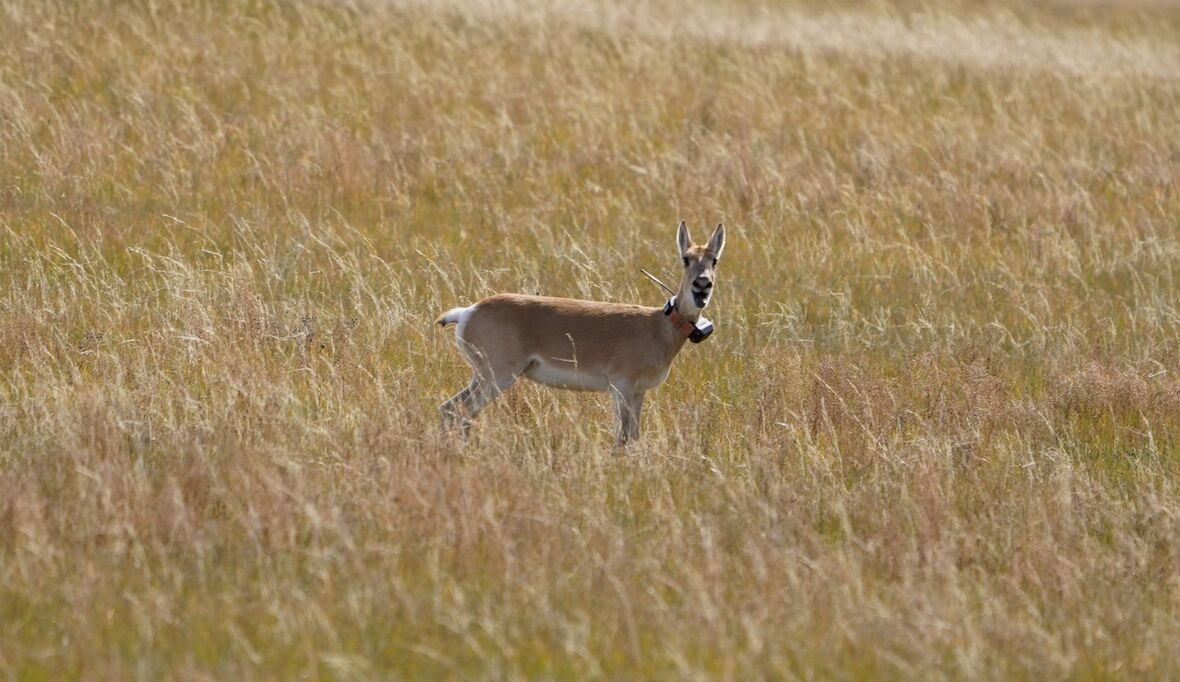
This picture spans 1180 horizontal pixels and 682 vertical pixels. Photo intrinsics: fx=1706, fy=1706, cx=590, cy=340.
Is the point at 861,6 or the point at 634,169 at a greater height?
the point at 634,169

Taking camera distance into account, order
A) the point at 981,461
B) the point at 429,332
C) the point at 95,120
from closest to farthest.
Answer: the point at 981,461 → the point at 429,332 → the point at 95,120

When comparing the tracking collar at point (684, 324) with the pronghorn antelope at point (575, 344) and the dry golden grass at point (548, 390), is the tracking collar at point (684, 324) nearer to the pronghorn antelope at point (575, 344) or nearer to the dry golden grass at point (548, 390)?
the pronghorn antelope at point (575, 344)

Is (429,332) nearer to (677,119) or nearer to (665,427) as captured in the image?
(665,427)

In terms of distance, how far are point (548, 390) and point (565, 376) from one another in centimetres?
67

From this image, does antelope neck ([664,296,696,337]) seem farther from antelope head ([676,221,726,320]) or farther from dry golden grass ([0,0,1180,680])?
dry golden grass ([0,0,1180,680])

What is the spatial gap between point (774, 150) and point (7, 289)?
7.12 meters

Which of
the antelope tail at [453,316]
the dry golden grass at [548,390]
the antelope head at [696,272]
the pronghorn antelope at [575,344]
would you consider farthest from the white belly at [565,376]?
the antelope head at [696,272]

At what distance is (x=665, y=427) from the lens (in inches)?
341

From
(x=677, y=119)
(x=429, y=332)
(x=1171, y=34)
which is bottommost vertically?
(x=1171, y=34)

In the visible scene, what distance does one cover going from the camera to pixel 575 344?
8.44 metres

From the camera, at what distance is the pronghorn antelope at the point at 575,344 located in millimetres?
8383

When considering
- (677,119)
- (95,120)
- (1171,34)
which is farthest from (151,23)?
(1171,34)

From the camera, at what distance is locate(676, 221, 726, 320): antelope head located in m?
8.28

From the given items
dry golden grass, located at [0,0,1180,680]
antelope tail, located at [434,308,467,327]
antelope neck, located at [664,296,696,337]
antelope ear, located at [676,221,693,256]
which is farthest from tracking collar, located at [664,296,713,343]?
antelope tail, located at [434,308,467,327]
